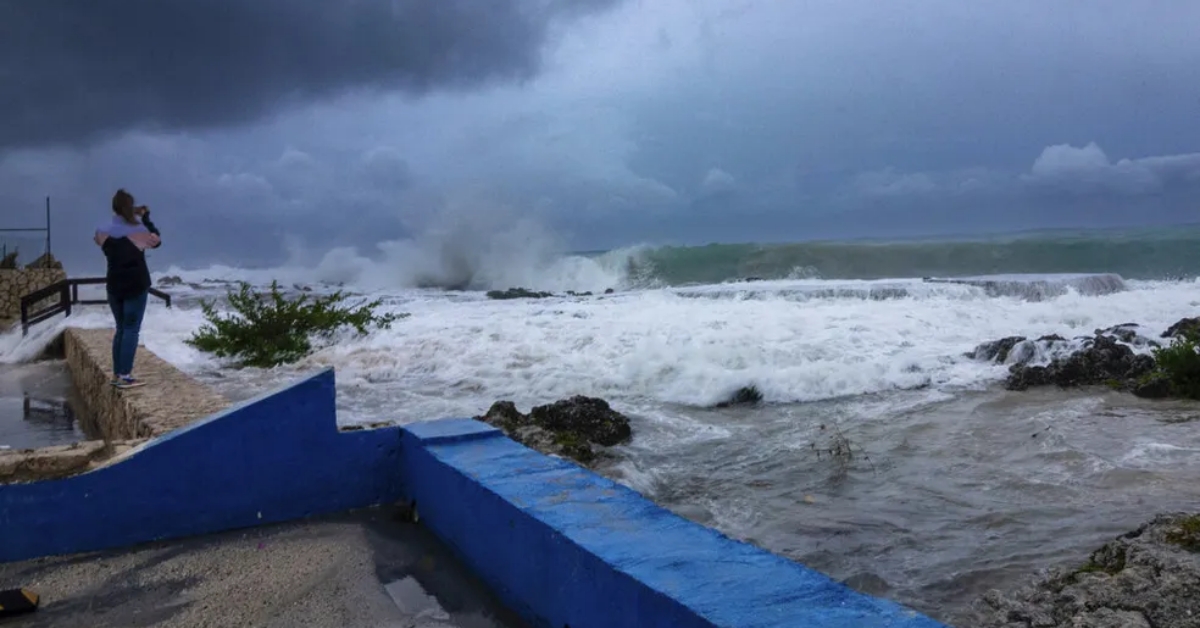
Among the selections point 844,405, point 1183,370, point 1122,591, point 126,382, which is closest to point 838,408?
point 844,405

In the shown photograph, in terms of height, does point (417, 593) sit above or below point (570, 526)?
below

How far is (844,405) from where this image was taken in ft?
27.5

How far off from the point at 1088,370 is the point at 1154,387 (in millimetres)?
814

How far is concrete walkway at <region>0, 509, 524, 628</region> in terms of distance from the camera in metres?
2.61

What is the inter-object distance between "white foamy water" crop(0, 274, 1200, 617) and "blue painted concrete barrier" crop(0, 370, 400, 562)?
203cm

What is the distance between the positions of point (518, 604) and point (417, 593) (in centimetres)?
43

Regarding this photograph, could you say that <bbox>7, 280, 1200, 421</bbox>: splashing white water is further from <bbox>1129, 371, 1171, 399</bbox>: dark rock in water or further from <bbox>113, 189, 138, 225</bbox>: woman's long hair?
<bbox>113, 189, 138, 225</bbox>: woman's long hair

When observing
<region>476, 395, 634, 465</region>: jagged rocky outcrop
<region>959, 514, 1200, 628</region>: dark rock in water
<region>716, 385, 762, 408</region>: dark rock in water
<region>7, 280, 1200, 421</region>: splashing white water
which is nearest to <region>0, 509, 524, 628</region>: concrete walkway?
<region>959, 514, 1200, 628</region>: dark rock in water

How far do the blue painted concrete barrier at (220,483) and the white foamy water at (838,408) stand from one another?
6.67ft

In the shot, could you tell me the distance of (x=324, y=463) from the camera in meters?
3.49

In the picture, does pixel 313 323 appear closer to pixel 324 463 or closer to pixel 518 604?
pixel 324 463

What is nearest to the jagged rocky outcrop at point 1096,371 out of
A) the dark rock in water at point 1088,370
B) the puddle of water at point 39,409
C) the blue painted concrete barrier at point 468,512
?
the dark rock in water at point 1088,370

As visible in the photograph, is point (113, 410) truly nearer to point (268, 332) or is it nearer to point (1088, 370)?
point (268, 332)

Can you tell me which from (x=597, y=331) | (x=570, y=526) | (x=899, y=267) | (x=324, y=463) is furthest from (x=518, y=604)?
(x=899, y=267)
